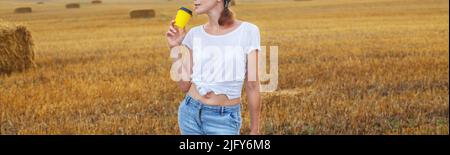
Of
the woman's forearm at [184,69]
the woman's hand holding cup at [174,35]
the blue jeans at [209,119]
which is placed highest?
the woman's hand holding cup at [174,35]

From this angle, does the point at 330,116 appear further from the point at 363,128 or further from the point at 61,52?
the point at 61,52

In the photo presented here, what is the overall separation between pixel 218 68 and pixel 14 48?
9.82 metres

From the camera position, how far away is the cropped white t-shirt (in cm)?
268

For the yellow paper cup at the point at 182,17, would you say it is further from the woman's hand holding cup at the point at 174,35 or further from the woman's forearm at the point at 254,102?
the woman's forearm at the point at 254,102

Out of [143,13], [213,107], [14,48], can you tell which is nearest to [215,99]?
[213,107]

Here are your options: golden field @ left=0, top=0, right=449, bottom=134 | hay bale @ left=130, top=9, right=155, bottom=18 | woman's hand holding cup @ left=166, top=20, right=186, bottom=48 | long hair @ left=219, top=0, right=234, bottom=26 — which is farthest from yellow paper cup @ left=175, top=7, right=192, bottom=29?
hay bale @ left=130, top=9, right=155, bottom=18

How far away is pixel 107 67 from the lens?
11.3 metres

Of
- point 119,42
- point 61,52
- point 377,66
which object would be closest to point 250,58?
point 377,66

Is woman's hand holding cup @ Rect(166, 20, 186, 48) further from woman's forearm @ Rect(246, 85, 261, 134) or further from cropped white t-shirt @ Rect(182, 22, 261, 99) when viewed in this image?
woman's forearm @ Rect(246, 85, 261, 134)

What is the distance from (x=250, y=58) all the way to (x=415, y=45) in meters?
11.5

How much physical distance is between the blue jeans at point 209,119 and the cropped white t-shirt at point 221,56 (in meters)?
0.08

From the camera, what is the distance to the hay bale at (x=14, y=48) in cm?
1127

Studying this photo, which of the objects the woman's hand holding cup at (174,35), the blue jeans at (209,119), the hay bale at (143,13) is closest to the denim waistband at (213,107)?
the blue jeans at (209,119)

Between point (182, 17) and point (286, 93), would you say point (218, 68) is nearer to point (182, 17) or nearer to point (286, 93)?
point (182, 17)
